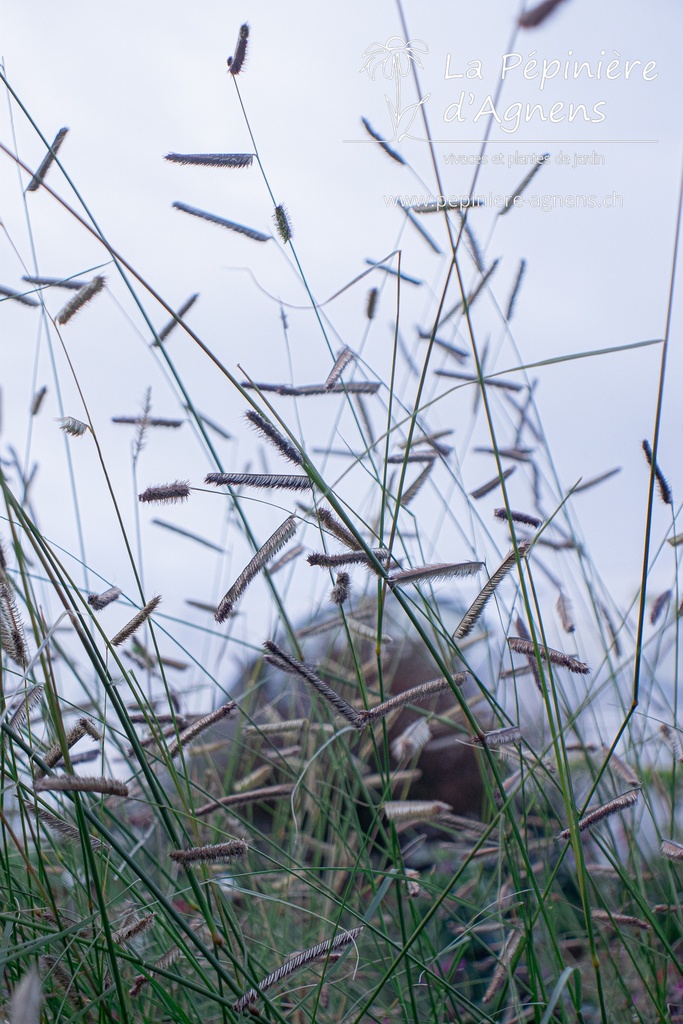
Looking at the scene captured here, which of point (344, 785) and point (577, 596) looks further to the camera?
point (577, 596)

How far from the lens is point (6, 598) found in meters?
0.82

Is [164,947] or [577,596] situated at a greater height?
[577,596]

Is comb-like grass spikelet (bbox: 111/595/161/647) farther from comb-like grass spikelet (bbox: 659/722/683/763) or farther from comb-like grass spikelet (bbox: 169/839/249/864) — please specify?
comb-like grass spikelet (bbox: 659/722/683/763)

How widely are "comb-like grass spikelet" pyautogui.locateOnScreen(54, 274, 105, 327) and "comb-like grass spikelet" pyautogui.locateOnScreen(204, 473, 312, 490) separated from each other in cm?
55

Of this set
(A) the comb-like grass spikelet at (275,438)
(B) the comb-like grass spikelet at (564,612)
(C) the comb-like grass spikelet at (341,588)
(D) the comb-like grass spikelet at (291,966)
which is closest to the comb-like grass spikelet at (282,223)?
(A) the comb-like grass spikelet at (275,438)

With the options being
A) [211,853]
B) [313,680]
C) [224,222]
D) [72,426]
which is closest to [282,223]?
[224,222]

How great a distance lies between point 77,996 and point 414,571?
56cm

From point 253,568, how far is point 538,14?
1.68ft

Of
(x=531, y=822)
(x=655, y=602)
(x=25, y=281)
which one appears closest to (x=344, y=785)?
(x=531, y=822)

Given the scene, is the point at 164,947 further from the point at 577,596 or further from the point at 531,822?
the point at 577,596

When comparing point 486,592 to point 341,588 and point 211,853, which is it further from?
point 211,853

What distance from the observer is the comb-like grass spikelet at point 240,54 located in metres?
0.96

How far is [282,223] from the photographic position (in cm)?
108

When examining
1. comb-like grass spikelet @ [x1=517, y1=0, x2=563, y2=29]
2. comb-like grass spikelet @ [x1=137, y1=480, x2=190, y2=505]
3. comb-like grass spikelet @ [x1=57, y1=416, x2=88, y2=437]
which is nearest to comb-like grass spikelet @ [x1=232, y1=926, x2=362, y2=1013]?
comb-like grass spikelet @ [x1=137, y1=480, x2=190, y2=505]
